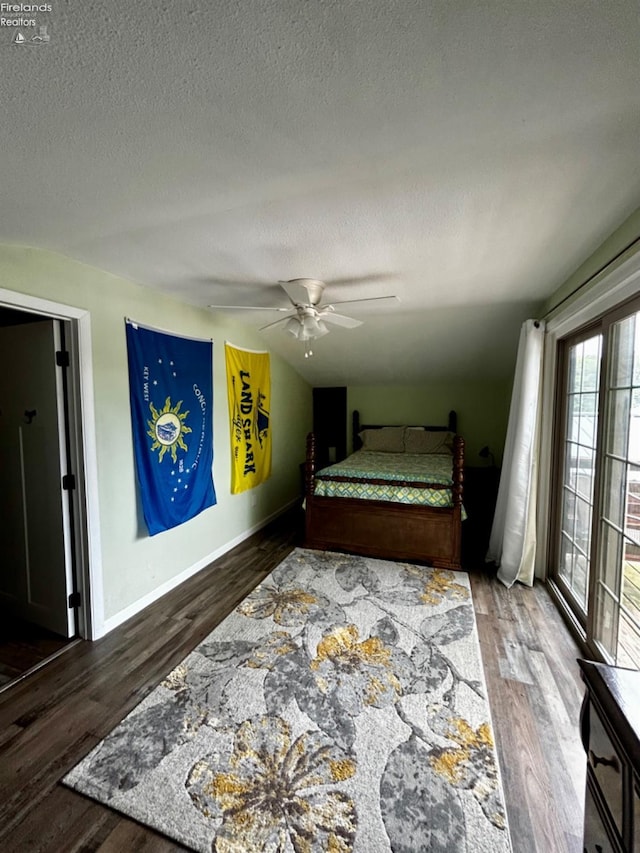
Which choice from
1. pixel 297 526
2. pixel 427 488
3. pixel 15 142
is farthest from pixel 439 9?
pixel 297 526

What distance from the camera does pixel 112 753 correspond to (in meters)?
1.45

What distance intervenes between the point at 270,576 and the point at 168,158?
2.80m

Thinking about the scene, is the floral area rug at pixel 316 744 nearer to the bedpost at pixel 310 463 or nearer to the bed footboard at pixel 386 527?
the bed footboard at pixel 386 527

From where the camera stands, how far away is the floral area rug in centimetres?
120

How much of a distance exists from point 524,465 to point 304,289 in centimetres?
218

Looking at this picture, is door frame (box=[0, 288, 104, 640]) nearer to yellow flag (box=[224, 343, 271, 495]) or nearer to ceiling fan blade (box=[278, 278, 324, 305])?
ceiling fan blade (box=[278, 278, 324, 305])

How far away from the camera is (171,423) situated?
273 cm

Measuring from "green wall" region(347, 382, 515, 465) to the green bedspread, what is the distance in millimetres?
1066

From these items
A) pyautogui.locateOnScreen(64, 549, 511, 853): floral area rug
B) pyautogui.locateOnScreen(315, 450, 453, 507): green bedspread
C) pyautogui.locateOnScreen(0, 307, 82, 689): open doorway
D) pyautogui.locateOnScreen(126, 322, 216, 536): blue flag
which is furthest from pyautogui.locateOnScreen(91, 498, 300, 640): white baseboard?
pyautogui.locateOnScreen(315, 450, 453, 507): green bedspread

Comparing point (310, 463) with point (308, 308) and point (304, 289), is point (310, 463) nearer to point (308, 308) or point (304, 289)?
point (308, 308)

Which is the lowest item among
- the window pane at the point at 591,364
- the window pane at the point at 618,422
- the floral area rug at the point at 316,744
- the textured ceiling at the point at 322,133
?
the floral area rug at the point at 316,744

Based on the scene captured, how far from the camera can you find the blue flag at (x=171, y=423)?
8.11 ft

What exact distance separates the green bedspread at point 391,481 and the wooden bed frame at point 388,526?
52 millimetres

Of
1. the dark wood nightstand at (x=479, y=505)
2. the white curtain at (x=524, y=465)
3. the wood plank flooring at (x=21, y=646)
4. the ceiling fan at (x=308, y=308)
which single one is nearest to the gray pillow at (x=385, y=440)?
the dark wood nightstand at (x=479, y=505)
